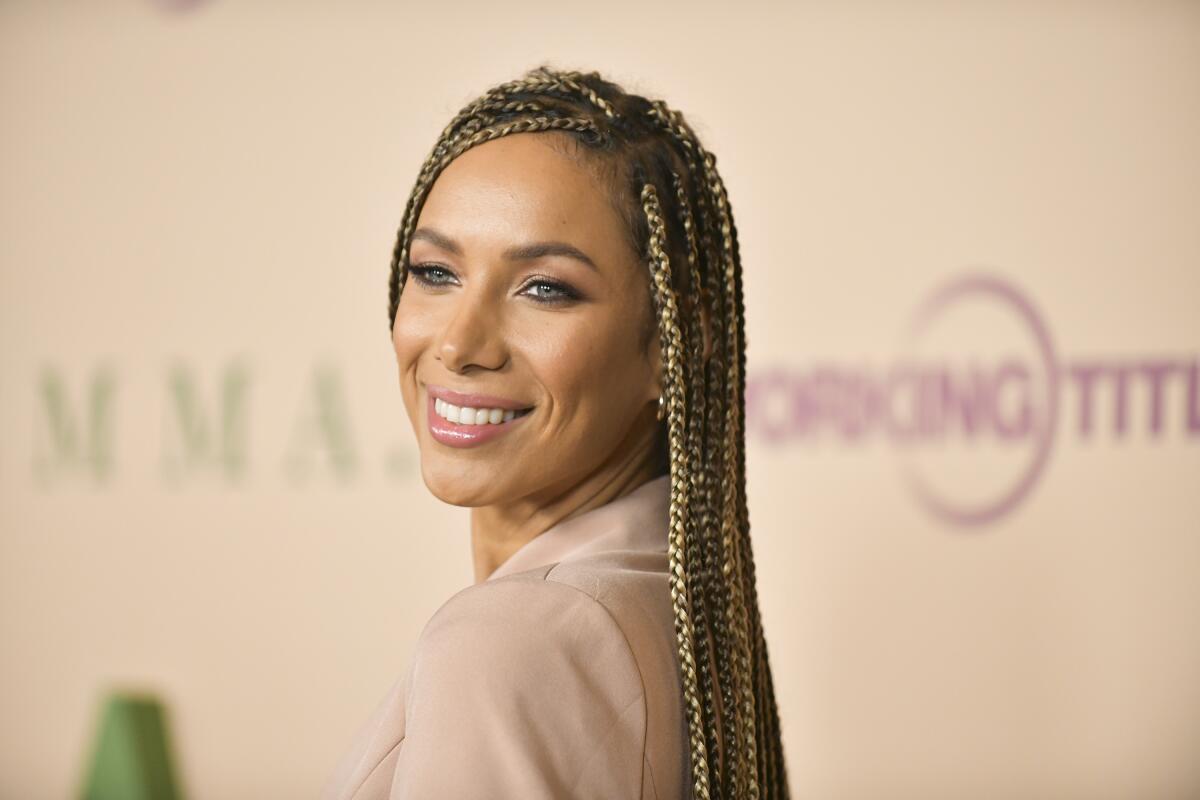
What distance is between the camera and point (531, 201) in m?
1.10

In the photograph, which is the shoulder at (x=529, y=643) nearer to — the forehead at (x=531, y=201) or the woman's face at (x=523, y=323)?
the woman's face at (x=523, y=323)

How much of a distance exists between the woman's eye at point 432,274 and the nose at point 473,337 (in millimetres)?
53

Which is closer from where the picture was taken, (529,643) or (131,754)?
(529,643)

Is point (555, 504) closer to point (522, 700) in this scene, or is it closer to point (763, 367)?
point (522, 700)

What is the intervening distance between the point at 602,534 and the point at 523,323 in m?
0.20

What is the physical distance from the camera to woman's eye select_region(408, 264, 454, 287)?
3.83ft

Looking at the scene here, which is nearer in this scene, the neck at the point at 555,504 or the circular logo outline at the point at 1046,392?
the neck at the point at 555,504

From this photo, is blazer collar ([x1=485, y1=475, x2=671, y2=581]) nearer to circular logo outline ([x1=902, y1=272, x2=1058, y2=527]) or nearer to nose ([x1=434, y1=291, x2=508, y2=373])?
nose ([x1=434, y1=291, x2=508, y2=373])

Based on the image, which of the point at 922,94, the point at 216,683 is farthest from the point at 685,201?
the point at 216,683

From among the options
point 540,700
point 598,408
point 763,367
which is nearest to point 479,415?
point 598,408

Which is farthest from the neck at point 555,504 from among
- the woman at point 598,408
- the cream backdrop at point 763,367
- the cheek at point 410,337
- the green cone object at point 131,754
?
the green cone object at point 131,754

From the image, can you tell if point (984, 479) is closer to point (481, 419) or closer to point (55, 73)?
point (481, 419)

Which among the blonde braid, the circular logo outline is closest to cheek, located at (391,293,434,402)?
the blonde braid

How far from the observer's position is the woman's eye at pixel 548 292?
1.11 m
